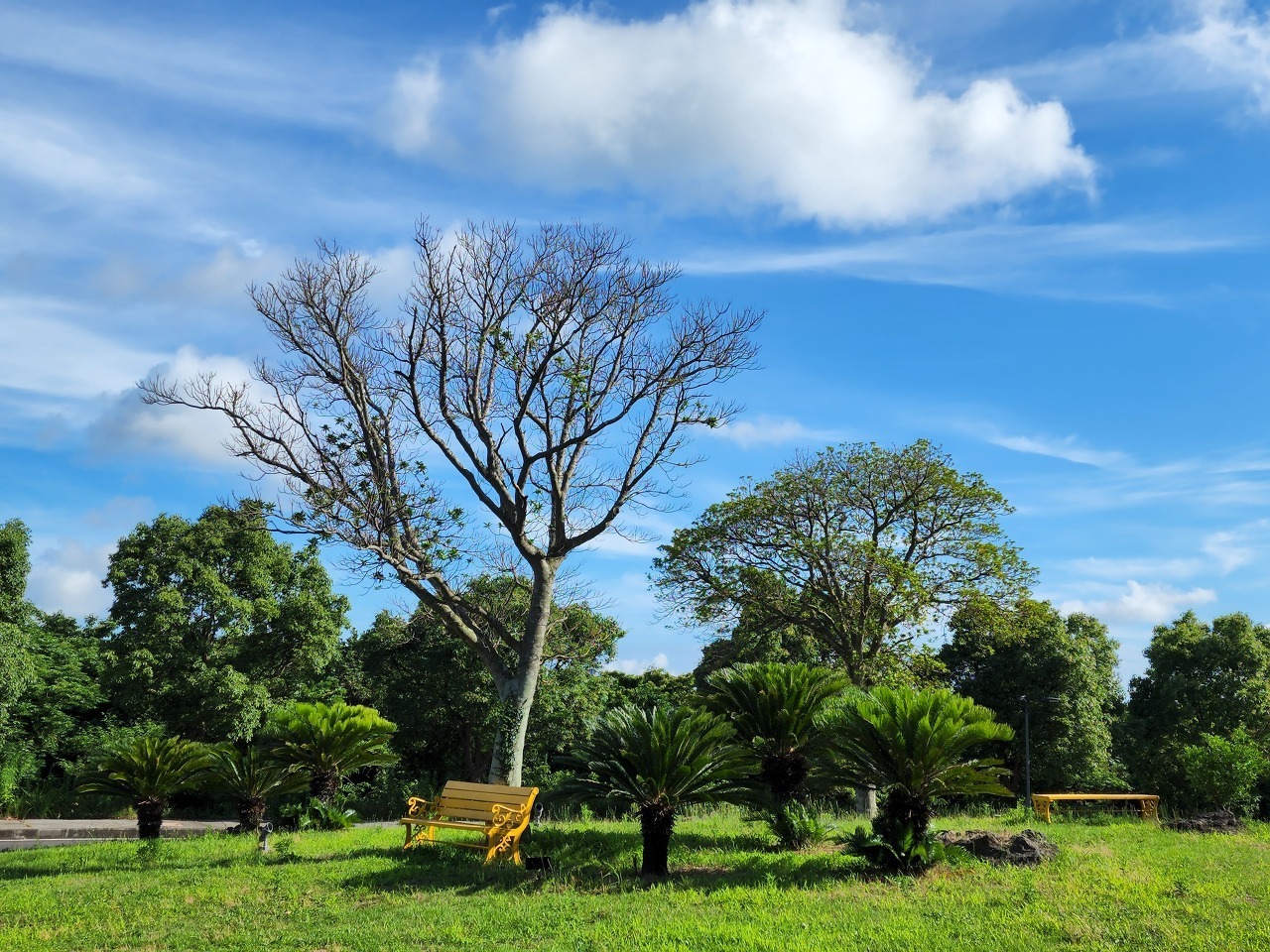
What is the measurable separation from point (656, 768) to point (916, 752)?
2.94 metres

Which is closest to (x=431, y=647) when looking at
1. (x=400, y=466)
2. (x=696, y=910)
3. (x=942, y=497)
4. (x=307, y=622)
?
(x=307, y=622)

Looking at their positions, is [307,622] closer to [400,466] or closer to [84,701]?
[84,701]

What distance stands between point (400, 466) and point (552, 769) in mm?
12823

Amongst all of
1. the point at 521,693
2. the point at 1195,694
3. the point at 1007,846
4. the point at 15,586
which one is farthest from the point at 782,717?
the point at 1195,694

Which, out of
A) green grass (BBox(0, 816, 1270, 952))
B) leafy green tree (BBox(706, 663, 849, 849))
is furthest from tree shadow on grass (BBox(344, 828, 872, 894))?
leafy green tree (BBox(706, 663, 849, 849))

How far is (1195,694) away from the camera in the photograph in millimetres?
32406

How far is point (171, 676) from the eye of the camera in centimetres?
2514

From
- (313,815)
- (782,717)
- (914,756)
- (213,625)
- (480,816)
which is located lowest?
(313,815)

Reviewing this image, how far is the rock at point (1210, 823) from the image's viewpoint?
14.8m

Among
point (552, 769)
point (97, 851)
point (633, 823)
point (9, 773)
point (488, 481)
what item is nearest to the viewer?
point (97, 851)

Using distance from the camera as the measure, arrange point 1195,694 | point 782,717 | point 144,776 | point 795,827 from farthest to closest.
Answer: point 1195,694, point 144,776, point 782,717, point 795,827

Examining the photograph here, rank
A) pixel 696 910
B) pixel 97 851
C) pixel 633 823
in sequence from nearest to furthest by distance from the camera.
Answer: pixel 696 910
pixel 97 851
pixel 633 823

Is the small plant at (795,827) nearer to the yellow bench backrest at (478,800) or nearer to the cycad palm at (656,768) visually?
the cycad palm at (656,768)

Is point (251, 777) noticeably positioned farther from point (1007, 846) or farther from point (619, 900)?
point (1007, 846)
